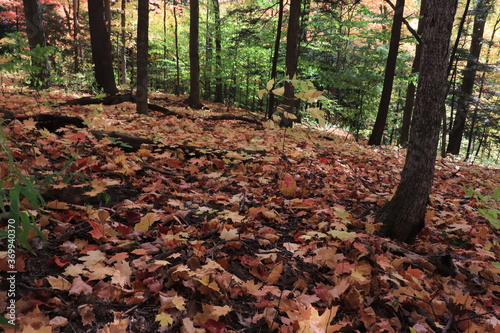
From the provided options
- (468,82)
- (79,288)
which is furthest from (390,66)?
(468,82)

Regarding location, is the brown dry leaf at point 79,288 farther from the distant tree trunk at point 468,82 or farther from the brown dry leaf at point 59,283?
the distant tree trunk at point 468,82

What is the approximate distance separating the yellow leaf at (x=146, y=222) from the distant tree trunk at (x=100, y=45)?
807cm

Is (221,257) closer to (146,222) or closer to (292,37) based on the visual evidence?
(146,222)

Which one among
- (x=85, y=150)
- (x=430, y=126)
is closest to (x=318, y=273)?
(x=430, y=126)

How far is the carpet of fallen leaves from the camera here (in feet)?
5.19

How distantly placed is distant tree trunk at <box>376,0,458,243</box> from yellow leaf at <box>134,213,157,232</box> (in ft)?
7.82

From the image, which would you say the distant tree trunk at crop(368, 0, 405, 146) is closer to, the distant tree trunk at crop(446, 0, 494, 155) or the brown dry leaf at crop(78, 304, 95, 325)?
the distant tree trunk at crop(446, 0, 494, 155)

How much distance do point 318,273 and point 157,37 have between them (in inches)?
710

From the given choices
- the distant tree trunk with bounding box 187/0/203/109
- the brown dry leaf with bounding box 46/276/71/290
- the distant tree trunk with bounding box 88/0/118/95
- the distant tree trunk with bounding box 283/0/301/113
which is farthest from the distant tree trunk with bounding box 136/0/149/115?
the brown dry leaf with bounding box 46/276/71/290

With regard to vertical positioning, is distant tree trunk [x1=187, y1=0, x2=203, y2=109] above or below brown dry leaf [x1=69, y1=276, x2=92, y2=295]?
above

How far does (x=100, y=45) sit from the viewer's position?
8.54m

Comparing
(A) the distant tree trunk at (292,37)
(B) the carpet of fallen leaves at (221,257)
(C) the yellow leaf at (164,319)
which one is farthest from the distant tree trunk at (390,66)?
(C) the yellow leaf at (164,319)

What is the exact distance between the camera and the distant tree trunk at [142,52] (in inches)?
268

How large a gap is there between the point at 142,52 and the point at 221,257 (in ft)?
21.5
